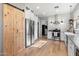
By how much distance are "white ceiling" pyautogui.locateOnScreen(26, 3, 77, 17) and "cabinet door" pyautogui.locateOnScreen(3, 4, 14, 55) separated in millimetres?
418

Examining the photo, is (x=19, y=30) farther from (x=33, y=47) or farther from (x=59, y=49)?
(x=59, y=49)

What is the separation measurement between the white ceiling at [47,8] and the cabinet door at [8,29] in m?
0.42

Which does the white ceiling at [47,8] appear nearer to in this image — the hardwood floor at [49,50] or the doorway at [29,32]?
the doorway at [29,32]

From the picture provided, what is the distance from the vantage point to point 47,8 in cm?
273

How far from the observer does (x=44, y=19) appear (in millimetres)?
2812

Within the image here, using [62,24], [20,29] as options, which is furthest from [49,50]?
[20,29]

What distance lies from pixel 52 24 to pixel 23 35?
71 cm

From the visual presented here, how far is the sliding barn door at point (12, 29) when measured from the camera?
8.58 feet

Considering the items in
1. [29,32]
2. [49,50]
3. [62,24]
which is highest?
[62,24]

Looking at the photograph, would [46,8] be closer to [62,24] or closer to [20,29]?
[62,24]

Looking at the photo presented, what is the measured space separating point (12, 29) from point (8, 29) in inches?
3.3

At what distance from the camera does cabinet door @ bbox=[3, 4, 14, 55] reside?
2.60m

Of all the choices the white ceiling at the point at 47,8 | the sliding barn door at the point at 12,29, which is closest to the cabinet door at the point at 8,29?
the sliding barn door at the point at 12,29

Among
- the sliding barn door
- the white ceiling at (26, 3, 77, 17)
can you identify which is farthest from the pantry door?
the white ceiling at (26, 3, 77, 17)
